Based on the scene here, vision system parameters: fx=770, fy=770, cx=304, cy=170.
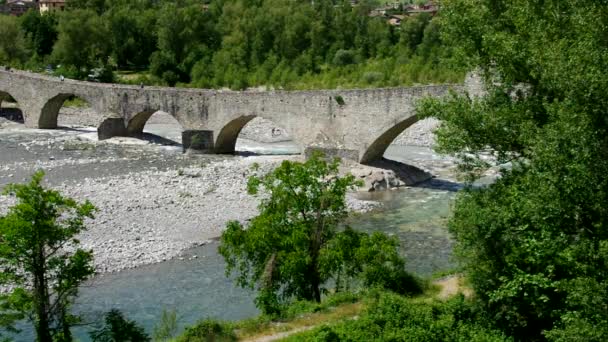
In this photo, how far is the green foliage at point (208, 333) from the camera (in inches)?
463

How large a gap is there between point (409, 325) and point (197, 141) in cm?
2599

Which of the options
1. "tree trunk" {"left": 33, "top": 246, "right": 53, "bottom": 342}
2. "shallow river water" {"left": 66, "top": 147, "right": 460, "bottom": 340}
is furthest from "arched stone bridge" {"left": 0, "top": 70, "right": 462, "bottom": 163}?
"tree trunk" {"left": 33, "top": 246, "right": 53, "bottom": 342}

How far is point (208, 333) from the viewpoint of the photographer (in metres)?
11.9

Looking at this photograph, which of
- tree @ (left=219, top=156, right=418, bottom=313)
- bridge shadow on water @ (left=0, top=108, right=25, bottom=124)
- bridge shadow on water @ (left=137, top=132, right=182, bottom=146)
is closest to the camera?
tree @ (left=219, top=156, right=418, bottom=313)

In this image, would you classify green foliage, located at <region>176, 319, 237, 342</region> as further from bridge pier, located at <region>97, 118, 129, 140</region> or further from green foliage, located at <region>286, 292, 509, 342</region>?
bridge pier, located at <region>97, 118, 129, 140</region>

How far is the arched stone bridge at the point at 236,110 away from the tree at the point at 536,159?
48.0ft

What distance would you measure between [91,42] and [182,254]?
43971 mm

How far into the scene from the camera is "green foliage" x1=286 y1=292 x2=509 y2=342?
34.8ft

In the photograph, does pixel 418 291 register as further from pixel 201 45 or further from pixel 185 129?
pixel 201 45

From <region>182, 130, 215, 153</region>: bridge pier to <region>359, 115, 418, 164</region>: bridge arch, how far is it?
8599 millimetres

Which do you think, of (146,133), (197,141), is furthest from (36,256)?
(146,133)

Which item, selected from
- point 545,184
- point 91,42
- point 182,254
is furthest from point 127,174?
point 91,42

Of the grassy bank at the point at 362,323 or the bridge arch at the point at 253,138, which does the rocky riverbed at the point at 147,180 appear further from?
the grassy bank at the point at 362,323

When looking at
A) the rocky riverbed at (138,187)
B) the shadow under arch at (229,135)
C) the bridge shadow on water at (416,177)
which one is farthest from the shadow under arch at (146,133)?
the bridge shadow on water at (416,177)
